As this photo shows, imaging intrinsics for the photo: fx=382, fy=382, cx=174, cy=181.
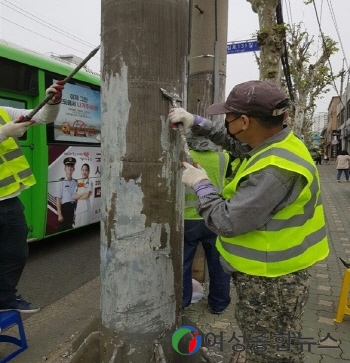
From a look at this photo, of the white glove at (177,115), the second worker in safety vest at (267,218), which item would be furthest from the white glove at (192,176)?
the white glove at (177,115)

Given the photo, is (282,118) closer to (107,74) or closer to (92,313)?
(107,74)

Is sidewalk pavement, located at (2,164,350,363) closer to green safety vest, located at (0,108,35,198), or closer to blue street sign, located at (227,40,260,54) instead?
green safety vest, located at (0,108,35,198)

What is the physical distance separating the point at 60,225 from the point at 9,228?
2509 mm

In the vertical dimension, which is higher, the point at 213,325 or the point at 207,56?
the point at 207,56

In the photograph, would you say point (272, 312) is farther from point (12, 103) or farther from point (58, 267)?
point (12, 103)

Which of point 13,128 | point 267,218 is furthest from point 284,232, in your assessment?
point 13,128

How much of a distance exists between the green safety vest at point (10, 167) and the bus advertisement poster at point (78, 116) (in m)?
2.28

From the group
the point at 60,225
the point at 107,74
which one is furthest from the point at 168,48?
the point at 60,225

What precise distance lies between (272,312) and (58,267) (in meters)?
3.82

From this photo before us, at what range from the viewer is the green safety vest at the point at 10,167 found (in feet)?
9.86

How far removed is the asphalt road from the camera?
4.18m

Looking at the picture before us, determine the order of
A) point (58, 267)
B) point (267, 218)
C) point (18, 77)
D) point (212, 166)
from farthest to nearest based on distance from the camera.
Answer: point (58, 267) < point (18, 77) < point (212, 166) < point (267, 218)

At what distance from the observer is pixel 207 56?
400 centimetres

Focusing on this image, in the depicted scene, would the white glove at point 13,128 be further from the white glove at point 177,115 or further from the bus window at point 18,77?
the bus window at point 18,77
